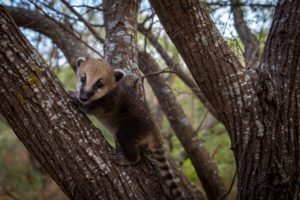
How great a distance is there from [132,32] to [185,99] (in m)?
7.76

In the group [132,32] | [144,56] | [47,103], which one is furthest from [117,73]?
[144,56]

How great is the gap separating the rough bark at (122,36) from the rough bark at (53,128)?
52.6 inches

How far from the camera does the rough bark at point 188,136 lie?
19.8 feet

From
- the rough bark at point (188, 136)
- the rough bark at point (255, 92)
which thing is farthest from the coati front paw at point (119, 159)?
the rough bark at point (188, 136)

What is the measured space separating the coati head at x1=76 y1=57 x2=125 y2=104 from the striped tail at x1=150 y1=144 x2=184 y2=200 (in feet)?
2.96

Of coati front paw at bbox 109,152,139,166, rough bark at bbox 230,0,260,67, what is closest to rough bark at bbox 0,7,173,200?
coati front paw at bbox 109,152,139,166

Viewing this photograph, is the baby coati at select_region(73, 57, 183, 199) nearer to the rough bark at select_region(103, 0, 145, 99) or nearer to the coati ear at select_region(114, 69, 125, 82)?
the coati ear at select_region(114, 69, 125, 82)

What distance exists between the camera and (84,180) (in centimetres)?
296

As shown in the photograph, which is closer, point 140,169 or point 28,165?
point 140,169

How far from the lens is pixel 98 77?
4270 millimetres

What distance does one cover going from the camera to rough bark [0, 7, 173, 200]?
111 inches

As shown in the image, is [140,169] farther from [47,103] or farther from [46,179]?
[46,179]

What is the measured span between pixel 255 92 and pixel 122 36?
1967mm

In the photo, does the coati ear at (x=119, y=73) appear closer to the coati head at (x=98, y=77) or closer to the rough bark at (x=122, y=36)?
the coati head at (x=98, y=77)
